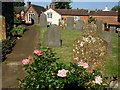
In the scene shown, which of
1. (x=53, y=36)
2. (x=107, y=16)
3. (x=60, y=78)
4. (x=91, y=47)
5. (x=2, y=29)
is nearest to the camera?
(x=60, y=78)

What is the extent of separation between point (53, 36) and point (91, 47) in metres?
6.89

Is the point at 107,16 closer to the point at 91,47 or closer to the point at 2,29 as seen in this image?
the point at 2,29

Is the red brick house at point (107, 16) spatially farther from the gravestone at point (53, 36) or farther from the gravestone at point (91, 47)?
the gravestone at point (91, 47)

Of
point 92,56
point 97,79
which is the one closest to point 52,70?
point 97,79

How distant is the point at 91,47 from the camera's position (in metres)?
6.41

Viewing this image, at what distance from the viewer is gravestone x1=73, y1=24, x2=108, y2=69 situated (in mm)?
6309

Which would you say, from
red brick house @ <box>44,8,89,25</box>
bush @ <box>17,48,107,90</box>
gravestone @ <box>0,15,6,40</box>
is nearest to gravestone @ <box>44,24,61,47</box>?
gravestone @ <box>0,15,6,40</box>

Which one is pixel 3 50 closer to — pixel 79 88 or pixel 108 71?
pixel 108 71

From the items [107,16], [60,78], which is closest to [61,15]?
[107,16]

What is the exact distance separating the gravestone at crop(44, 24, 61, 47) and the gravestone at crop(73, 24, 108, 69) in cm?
636

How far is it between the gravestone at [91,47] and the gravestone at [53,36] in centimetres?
636

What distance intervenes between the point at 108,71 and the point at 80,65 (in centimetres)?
487

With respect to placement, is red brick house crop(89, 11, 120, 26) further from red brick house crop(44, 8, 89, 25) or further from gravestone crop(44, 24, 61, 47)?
gravestone crop(44, 24, 61, 47)

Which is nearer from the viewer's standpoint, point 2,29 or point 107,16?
point 2,29
